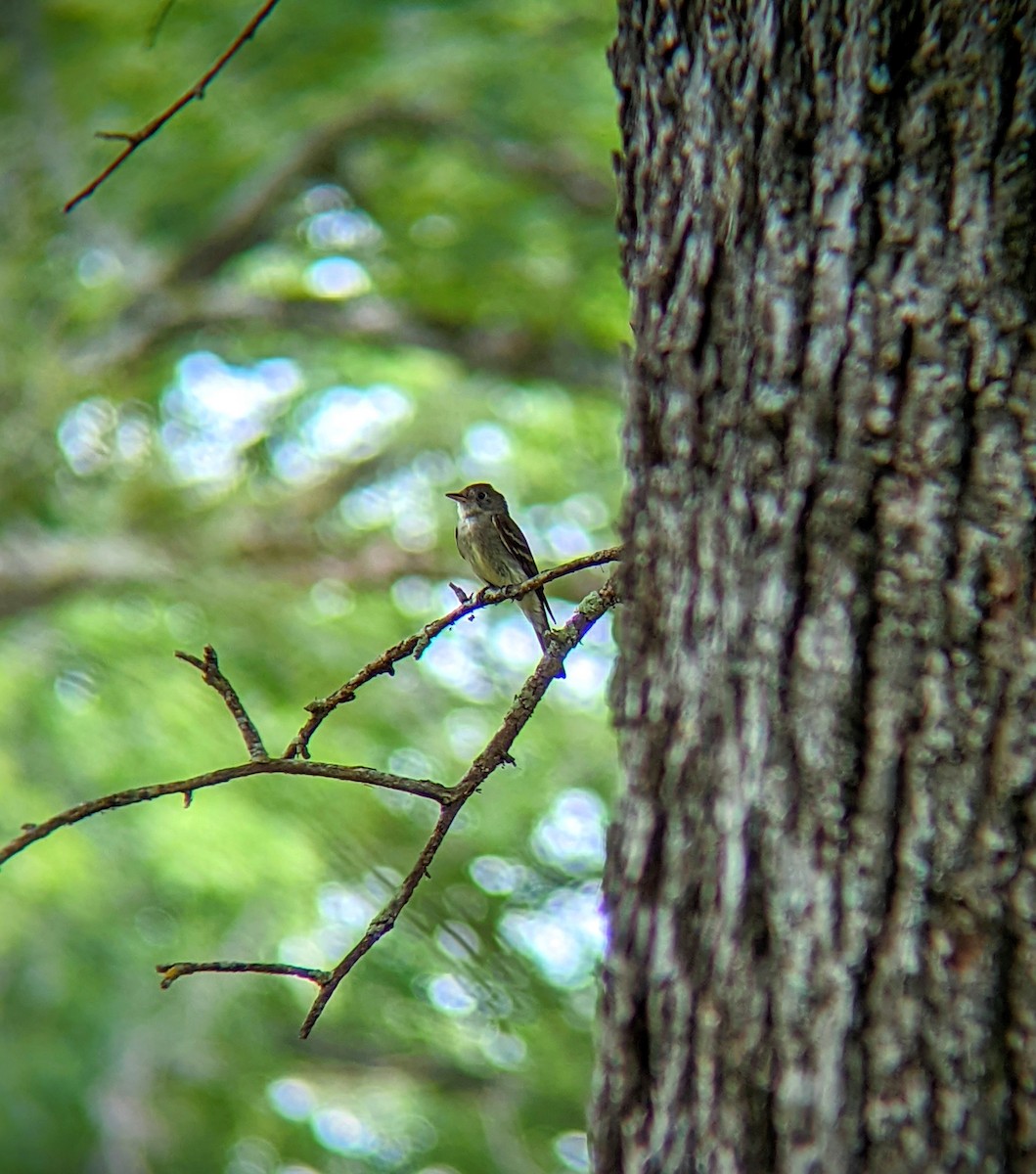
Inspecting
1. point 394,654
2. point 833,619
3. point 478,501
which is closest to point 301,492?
point 478,501

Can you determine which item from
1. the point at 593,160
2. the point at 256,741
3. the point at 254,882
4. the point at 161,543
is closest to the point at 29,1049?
the point at 254,882

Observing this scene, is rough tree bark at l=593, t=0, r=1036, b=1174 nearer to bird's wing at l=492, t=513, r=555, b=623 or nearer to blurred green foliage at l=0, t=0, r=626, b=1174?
bird's wing at l=492, t=513, r=555, b=623

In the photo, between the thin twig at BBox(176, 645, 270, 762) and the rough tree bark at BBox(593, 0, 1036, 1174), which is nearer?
the rough tree bark at BBox(593, 0, 1036, 1174)

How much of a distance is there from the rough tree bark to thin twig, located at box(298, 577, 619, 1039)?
269 millimetres

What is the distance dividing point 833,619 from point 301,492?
6662 millimetres

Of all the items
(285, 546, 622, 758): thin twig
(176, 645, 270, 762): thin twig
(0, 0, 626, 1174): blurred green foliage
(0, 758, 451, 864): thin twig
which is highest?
(0, 0, 626, 1174): blurred green foliage

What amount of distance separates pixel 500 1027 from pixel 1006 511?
5.99 meters

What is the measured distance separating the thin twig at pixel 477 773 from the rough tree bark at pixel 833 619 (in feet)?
0.88

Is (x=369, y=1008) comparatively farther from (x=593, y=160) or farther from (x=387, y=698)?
(x=593, y=160)

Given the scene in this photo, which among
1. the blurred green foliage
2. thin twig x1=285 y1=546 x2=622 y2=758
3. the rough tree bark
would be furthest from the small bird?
the rough tree bark

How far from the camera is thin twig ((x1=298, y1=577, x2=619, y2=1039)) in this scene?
1.88 meters

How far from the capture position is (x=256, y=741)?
198 centimetres

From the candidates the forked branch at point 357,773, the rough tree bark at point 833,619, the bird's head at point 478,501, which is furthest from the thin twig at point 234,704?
the bird's head at point 478,501

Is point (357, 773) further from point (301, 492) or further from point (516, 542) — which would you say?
point (301, 492)
